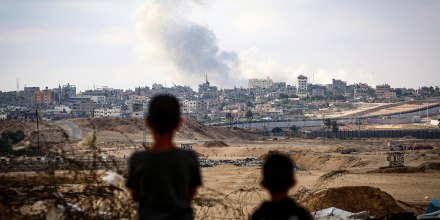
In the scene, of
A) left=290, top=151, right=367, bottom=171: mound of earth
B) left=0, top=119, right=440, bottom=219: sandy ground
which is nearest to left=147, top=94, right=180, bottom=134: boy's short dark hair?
left=0, top=119, right=440, bottom=219: sandy ground

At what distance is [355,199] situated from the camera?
15.4 metres

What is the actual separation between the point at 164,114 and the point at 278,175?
2.39ft

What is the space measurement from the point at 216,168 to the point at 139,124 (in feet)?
167

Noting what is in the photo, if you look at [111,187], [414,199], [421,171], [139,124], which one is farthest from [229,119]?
[111,187]

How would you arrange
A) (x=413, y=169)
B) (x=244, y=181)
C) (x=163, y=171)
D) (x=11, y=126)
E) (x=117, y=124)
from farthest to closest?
1. (x=117, y=124)
2. (x=11, y=126)
3. (x=413, y=169)
4. (x=244, y=181)
5. (x=163, y=171)

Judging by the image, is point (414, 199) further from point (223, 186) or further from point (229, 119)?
point (229, 119)

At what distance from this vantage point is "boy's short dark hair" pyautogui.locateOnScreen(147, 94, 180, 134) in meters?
3.51

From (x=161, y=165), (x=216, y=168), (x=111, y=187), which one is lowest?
(x=216, y=168)

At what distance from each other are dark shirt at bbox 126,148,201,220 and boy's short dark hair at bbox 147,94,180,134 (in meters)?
0.14

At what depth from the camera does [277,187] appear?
3629mm

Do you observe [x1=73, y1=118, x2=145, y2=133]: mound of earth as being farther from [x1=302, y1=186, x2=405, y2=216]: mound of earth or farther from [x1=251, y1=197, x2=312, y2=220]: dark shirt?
[x1=251, y1=197, x2=312, y2=220]: dark shirt

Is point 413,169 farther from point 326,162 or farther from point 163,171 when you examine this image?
point 163,171

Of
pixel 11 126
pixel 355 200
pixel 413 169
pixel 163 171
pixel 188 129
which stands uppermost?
pixel 163 171

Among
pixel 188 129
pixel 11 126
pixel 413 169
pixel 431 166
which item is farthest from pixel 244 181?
pixel 188 129
